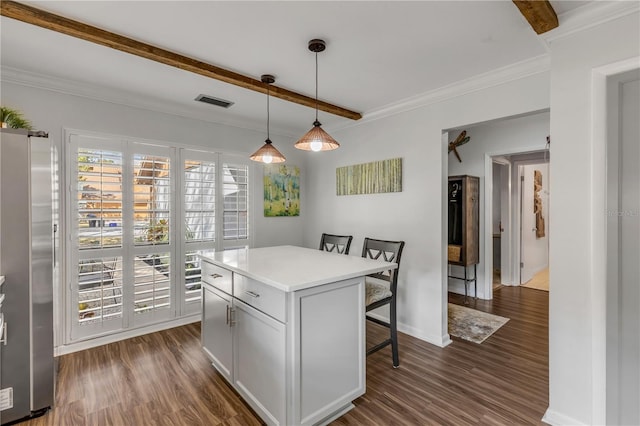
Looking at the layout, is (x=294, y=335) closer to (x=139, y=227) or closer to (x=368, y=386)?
(x=368, y=386)

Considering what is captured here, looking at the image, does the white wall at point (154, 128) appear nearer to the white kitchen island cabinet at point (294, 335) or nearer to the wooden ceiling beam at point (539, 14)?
the white kitchen island cabinet at point (294, 335)

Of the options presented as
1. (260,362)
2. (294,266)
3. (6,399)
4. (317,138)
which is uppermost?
(317,138)

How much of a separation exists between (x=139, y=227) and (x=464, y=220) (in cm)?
405

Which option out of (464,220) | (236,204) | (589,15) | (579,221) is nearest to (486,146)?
(464,220)

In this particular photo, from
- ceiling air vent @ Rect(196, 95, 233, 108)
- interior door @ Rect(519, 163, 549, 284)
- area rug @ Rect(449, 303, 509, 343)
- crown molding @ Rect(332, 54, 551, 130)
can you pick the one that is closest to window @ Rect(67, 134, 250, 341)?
ceiling air vent @ Rect(196, 95, 233, 108)

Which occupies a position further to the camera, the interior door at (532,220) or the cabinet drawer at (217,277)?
the interior door at (532,220)

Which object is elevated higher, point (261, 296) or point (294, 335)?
point (261, 296)

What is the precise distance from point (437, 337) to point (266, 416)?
1.86m

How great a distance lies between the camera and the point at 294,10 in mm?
1763

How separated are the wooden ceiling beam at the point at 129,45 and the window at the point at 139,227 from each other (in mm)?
1271

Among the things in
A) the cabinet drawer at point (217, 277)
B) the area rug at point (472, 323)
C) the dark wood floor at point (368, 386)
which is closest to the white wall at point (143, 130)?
the dark wood floor at point (368, 386)

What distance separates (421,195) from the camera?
10.3 feet

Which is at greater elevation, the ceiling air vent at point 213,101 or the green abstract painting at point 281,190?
the ceiling air vent at point 213,101

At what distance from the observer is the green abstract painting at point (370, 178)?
336 centimetres
